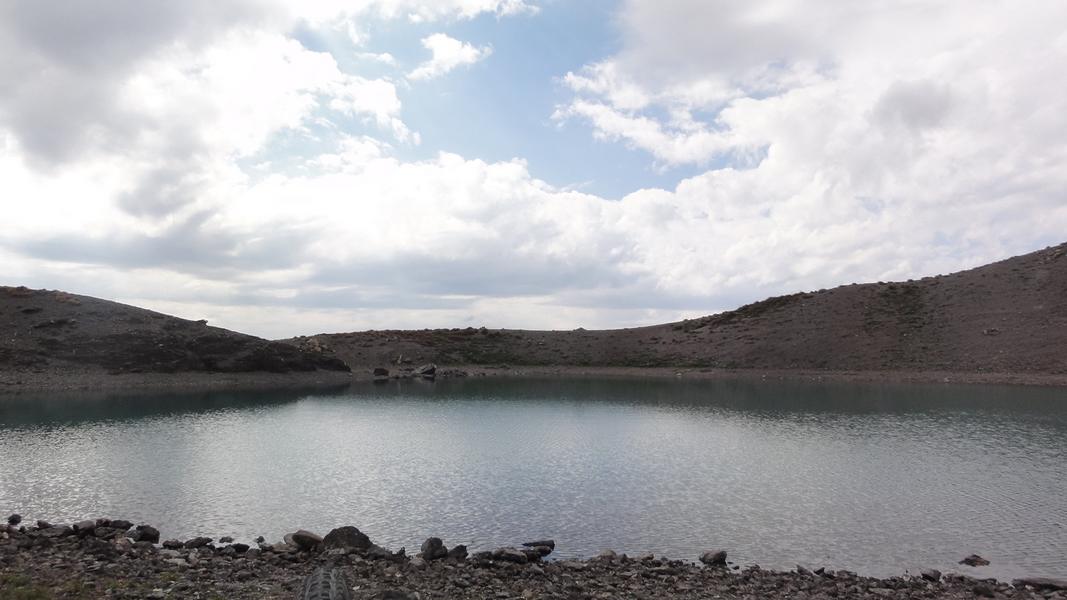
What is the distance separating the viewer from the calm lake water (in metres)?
25.9

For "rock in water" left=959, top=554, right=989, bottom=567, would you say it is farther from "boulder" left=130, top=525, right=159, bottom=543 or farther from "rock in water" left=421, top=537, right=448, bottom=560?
"boulder" left=130, top=525, right=159, bottom=543

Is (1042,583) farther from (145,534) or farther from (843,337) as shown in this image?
(843,337)

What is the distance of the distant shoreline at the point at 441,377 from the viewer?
8756cm

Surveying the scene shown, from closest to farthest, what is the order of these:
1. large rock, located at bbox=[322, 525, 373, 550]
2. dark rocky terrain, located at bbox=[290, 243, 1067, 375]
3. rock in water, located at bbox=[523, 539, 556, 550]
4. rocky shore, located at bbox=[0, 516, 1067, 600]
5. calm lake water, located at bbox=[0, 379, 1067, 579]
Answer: rocky shore, located at bbox=[0, 516, 1067, 600]
large rock, located at bbox=[322, 525, 373, 550]
rock in water, located at bbox=[523, 539, 556, 550]
calm lake water, located at bbox=[0, 379, 1067, 579]
dark rocky terrain, located at bbox=[290, 243, 1067, 375]

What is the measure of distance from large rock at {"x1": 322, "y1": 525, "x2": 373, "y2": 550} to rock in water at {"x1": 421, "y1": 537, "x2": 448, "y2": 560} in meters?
2.28

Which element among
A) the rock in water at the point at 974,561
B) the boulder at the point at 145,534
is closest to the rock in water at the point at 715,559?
the rock in water at the point at 974,561

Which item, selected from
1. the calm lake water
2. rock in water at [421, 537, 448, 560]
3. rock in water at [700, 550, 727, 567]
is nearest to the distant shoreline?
the calm lake water

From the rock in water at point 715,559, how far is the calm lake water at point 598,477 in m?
0.81

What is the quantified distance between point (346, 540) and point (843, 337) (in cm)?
12536

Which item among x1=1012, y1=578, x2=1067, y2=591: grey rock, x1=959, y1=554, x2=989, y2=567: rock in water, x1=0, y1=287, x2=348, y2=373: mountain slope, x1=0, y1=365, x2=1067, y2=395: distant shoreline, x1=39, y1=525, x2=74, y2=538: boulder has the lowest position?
x1=959, y1=554, x2=989, y2=567: rock in water

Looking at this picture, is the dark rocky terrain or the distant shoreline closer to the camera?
the distant shoreline

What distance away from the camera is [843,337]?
5079 inches

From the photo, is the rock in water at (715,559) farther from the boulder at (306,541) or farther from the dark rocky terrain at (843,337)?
the dark rocky terrain at (843,337)

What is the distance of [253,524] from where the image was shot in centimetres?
2745
